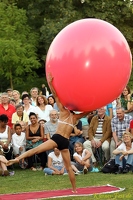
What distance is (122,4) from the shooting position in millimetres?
32312

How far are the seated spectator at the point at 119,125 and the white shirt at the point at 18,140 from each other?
2010mm

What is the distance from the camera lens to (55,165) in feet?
35.5

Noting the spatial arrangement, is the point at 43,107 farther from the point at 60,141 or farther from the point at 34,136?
the point at 60,141

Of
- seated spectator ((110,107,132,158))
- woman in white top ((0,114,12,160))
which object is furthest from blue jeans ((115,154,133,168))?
woman in white top ((0,114,12,160))

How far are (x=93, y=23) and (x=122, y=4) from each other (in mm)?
25274

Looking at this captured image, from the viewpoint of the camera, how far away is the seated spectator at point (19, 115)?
1210 cm

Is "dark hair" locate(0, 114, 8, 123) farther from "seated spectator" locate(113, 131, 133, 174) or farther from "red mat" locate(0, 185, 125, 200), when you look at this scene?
"red mat" locate(0, 185, 125, 200)

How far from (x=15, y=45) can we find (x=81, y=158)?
69.2ft

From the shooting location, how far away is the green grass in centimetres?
884

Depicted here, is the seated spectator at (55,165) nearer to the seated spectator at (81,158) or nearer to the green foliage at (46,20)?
the seated spectator at (81,158)

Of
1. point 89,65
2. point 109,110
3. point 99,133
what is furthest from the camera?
point 109,110

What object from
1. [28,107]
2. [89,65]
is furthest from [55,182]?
[28,107]

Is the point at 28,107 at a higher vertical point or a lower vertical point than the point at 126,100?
lower

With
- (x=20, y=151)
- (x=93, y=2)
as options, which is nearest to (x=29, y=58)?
(x=93, y=2)
